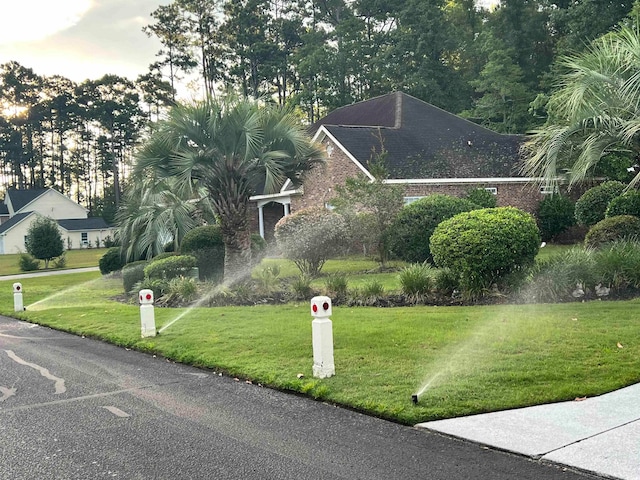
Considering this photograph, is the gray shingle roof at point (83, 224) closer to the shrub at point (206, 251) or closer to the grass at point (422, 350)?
the shrub at point (206, 251)

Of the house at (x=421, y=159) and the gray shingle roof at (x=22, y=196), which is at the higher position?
the gray shingle roof at (x=22, y=196)

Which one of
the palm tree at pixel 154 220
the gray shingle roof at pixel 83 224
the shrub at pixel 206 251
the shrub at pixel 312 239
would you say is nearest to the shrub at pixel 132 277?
the shrub at pixel 206 251

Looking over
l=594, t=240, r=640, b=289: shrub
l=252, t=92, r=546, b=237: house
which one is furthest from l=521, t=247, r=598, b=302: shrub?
l=252, t=92, r=546, b=237: house

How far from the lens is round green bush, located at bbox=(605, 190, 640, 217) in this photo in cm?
1536

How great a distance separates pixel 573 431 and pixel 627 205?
12657 mm

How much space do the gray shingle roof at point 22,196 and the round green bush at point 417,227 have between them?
164 feet

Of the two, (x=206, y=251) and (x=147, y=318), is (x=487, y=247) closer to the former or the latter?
(x=147, y=318)

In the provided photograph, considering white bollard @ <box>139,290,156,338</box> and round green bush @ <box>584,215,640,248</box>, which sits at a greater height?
round green bush @ <box>584,215,640,248</box>

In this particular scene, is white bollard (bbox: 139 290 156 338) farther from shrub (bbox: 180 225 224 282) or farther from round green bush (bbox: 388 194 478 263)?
Answer: round green bush (bbox: 388 194 478 263)

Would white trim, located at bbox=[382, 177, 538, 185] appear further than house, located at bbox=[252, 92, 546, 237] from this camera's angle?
No

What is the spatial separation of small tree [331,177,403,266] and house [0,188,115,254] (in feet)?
116

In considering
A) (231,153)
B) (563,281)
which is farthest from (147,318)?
(563,281)

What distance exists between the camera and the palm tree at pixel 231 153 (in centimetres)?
1380

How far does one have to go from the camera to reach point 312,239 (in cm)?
1555
